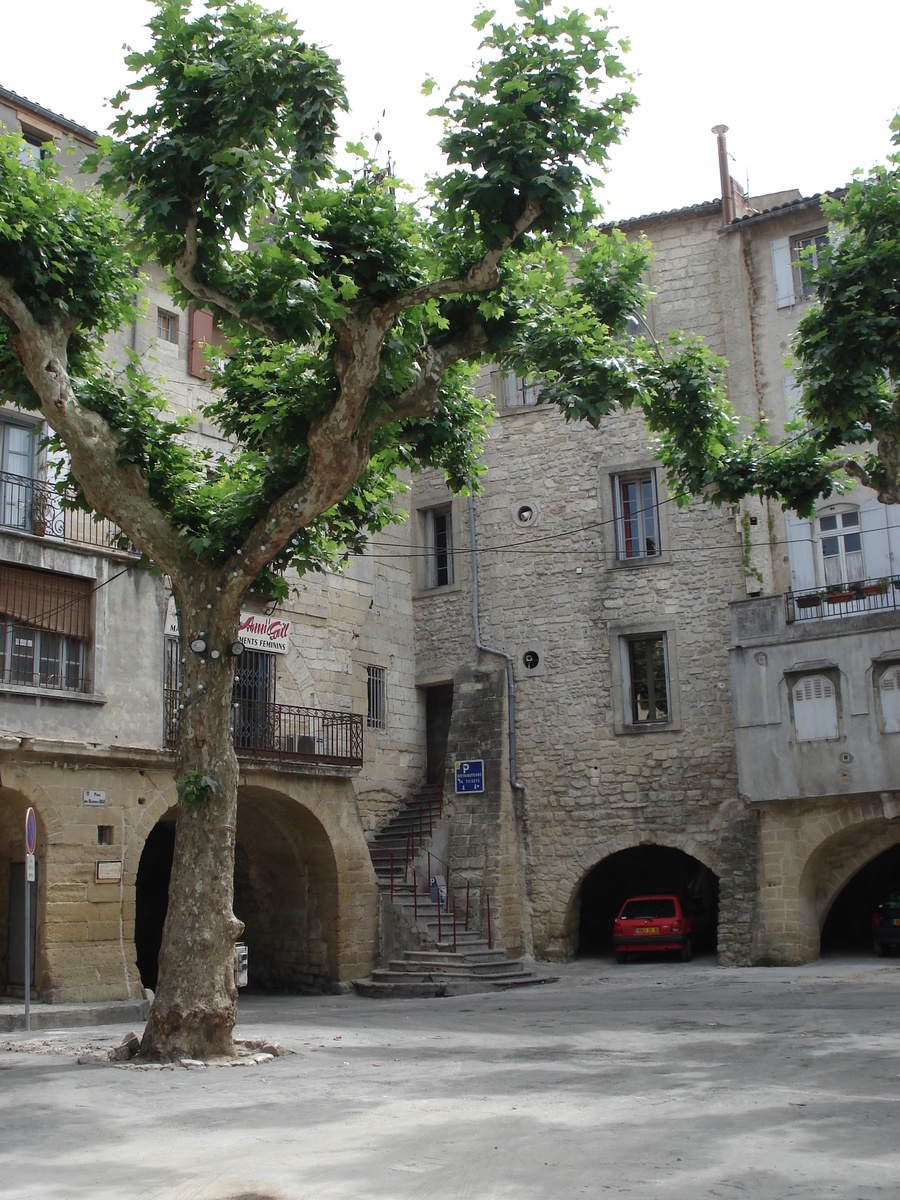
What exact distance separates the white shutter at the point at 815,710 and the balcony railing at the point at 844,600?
1.06 metres

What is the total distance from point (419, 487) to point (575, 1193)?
19480 millimetres

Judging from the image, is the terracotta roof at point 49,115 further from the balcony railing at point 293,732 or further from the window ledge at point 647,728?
the window ledge at point 647,728

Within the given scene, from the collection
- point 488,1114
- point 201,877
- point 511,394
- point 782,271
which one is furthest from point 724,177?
point 488,1114

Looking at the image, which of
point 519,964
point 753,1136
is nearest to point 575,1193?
point 753,1136

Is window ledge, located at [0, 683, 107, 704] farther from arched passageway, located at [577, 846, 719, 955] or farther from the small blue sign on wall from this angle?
arched passageway, located at [577, 846, 719, 955]

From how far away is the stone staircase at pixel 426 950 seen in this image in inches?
691

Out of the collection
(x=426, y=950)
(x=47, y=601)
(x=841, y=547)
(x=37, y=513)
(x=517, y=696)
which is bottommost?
(x=426, y=950)

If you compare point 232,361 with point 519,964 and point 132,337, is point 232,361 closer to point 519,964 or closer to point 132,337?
point 132,337

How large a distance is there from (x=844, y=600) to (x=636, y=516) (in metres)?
4.35

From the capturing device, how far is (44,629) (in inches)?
623

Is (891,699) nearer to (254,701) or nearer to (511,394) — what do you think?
(511,394)

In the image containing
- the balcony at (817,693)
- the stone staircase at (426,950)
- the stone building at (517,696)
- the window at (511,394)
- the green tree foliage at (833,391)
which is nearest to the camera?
the green tree foliage at (833,391)

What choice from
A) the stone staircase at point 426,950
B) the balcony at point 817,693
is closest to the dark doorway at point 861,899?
the balcony at point 817,693

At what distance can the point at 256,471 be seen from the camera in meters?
12.0
